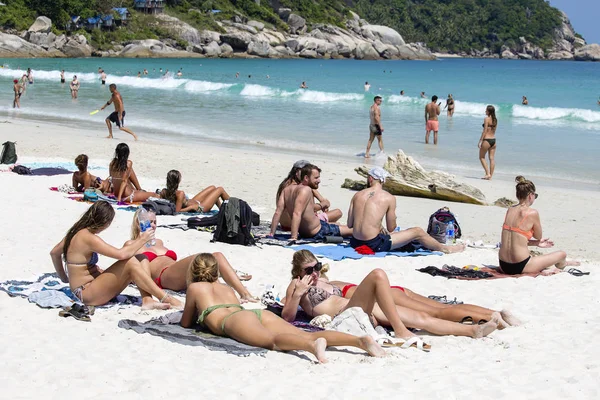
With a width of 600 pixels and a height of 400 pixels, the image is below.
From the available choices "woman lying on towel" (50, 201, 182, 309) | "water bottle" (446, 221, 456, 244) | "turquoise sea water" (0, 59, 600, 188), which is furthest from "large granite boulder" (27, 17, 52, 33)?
"woman lying on towel" (50, 201, 182, 309)

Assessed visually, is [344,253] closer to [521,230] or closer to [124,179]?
[521,230]

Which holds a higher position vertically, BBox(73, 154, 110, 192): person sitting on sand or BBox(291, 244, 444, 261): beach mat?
BBox(73, 154, 110, 192): person sitting on sand

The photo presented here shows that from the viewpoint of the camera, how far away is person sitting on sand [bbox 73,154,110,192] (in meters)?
10.6

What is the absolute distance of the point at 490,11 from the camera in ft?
501

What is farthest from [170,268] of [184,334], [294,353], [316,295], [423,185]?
[423,185]

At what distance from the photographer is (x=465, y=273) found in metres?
7.38

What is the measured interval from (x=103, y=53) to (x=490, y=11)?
311 feet

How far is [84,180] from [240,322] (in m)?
6.24

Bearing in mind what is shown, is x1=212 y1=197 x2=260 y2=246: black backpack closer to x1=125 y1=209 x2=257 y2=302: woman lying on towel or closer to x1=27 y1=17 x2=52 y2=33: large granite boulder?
x1=125 y1=209 x2=257 y2=302: woman lying on towel

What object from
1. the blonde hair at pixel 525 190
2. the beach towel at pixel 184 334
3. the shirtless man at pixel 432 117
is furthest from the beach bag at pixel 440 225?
the shirtless man at pixel 432 117

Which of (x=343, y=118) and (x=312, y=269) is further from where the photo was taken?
(x=343, y=118)

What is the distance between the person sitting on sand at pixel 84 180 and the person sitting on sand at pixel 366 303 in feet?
18.6

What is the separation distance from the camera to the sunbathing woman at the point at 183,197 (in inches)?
384

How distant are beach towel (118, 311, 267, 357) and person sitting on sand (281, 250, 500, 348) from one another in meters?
0.65
